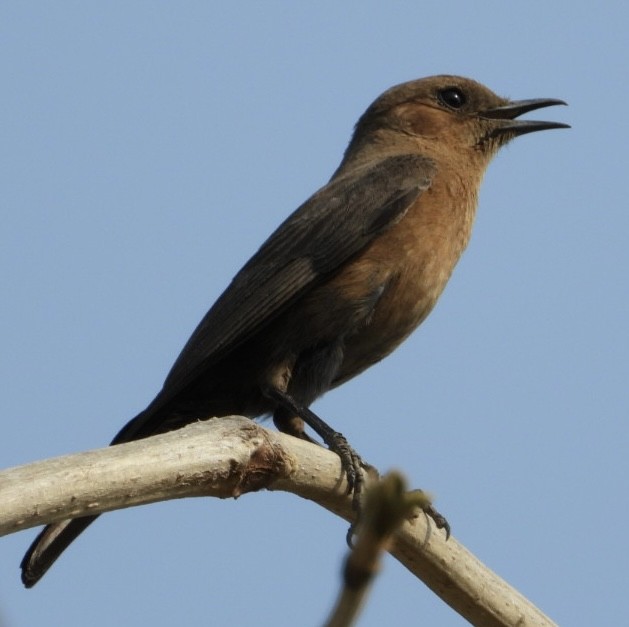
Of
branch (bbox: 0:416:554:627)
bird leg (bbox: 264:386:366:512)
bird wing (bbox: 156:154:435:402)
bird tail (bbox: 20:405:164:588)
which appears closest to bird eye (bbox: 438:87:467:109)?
bird wing (bbox: 156:154:435:402)

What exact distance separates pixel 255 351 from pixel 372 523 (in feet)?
16.7

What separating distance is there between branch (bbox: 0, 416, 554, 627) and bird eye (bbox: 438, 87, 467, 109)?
372cm

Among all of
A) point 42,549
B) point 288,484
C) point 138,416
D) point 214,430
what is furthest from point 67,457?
point 138,416

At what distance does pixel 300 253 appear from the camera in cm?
643

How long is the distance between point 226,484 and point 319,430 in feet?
5.54

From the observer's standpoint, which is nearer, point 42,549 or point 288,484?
point 288,484

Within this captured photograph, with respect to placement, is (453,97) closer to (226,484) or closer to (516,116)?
(516,116)

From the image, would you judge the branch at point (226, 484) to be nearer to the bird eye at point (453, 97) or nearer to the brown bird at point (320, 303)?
the brown bird at point (320, 303)

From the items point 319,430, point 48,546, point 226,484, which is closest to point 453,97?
point 319,430

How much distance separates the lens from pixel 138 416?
5.81m

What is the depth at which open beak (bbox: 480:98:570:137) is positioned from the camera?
304 inches

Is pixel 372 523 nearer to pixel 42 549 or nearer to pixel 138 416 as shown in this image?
pixel 42 549

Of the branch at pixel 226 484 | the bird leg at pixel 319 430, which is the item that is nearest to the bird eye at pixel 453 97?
the bird leg at pixel 319 430

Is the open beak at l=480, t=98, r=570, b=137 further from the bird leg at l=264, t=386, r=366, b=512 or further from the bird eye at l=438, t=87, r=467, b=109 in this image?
the bird leg at l=264, t=386, r=366, b=512
